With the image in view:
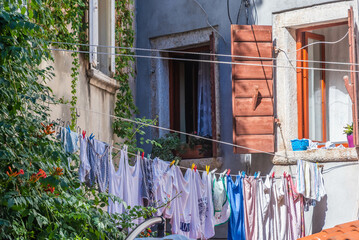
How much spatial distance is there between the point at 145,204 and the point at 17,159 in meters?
2.85

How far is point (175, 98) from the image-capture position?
1173cm

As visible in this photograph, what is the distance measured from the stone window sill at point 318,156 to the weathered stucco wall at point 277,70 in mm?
14

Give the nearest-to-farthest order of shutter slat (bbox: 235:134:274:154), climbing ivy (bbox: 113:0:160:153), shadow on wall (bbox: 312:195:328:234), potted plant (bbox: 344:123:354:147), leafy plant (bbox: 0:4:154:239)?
1. leafy plant (bbox: 0:4:154:239)
2. potted plant (bbox: 344:123:354:147)
3. shadow on wall (bbox: 312:195:328:234)
4. shutter slat (bbox: 235:134:274:154)
5. climbing ivy (bbox: 113:0:160:153)

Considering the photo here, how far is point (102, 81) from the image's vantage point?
32.1ft

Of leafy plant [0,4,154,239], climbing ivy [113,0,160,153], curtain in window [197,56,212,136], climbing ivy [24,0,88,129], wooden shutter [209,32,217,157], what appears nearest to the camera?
leafy plant [0,4,154,239]

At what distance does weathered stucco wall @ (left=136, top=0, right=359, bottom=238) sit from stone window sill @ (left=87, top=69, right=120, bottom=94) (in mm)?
1399

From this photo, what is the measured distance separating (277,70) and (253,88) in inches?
20.9

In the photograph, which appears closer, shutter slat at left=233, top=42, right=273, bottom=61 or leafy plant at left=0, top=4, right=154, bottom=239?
leafy plant at left=0, top=4, right=154, bottom=239

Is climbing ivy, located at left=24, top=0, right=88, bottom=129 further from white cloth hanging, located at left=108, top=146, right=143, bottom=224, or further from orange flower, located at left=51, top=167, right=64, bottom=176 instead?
orange flower, located at left=51, top=167, right=64, bottom=176

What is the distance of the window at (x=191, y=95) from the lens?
36.9 ft

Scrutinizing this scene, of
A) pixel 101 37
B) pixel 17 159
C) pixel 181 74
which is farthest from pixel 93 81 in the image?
pixel 17 159

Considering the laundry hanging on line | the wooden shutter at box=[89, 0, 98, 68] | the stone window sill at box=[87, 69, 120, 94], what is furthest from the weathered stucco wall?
the wooden shutter at box=[89, 0, 98, 68]

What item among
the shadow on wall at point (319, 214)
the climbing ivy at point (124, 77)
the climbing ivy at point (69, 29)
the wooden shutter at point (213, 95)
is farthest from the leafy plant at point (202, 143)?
the climbing ivy at point (69, 29)

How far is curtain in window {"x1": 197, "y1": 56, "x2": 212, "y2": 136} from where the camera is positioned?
1120cm
